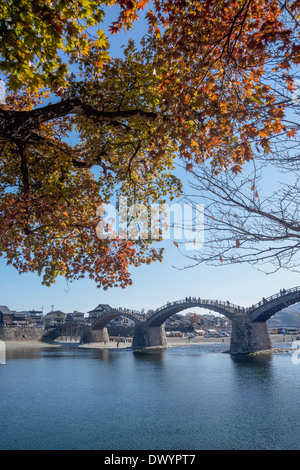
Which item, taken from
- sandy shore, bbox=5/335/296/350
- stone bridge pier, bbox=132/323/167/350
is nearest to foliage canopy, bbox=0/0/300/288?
stone bridge pier, bbox=132/323/167/350

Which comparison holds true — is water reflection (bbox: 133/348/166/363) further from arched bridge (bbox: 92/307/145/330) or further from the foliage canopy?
the foliage canopy

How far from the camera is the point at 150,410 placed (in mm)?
19641

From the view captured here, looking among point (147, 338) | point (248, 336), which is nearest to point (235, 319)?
point (248, 336)

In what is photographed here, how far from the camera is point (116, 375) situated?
33219mm

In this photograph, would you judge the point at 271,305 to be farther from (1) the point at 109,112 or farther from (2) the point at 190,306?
(1) the point at 109,112

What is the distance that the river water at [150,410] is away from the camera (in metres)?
14.7

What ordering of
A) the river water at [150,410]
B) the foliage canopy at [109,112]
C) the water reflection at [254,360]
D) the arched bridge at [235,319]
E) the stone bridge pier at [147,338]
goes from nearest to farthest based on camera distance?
the foliage canopy at [109,112], the river water at [150,410], the water reflection at [254,360], the arched bridge at [235,319], the stone bridge pier at [147,338]

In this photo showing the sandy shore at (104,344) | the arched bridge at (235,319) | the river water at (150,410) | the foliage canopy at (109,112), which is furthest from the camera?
the sandy shore at (104,344)

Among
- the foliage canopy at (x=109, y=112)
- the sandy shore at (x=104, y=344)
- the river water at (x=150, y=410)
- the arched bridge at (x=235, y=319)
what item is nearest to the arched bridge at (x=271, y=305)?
the arched bridge at (x=235, y=319)

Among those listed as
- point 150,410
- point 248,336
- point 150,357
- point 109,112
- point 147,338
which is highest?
point 109,112

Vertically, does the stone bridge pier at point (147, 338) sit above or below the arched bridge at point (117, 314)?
below

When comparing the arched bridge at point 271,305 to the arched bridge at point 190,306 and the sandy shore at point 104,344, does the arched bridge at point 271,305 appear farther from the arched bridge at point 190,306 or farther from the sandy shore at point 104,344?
the sandy shore at point 104,344

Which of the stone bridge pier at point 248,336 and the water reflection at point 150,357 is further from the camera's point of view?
the stone bridge pier at point 248,336

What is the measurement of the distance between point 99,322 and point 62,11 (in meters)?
78.5
